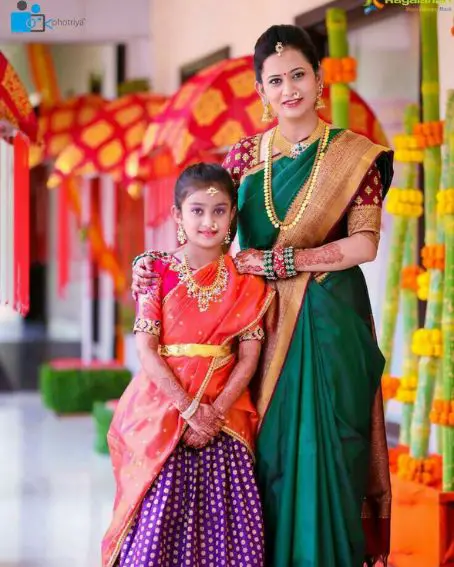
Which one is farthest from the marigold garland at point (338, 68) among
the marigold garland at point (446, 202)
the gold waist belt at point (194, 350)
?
the gold waist belt at point (194, 350)

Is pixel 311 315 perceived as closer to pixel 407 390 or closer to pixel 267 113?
pixel 267 113

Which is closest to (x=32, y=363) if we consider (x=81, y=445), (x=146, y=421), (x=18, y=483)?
(x=81, y=445)

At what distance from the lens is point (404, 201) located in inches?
145

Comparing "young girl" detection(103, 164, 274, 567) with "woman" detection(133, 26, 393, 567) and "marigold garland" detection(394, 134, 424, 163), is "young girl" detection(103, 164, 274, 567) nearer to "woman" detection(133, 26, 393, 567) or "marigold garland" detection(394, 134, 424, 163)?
"woman" detection(133, 26, 393, 567)

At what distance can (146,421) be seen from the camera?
2623mm

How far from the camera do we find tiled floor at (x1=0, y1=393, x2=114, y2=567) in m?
3.83

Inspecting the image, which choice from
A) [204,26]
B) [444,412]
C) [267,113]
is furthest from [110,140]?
[267,113]

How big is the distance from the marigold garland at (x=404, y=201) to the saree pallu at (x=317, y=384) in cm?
100

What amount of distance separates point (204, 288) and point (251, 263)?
0.42ft

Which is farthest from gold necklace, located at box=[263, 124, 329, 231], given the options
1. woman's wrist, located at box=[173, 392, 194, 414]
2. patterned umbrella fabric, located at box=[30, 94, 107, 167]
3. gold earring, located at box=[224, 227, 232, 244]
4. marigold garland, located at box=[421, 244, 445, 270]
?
patterned umbrella fabric, located at box=[30, 94, 107, 167]

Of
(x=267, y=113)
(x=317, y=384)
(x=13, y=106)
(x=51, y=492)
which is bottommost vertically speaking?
(x=51, y=492)

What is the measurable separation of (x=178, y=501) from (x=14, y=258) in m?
1.25

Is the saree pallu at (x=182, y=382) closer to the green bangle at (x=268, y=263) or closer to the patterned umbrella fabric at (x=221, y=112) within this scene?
the green bangle at (x=268, y=263)

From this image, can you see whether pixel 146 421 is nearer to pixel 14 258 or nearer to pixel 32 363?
pixel 14 258
